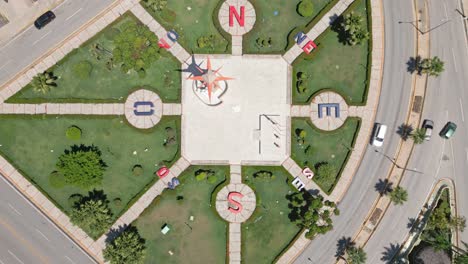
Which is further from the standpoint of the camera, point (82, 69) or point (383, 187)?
point (383, 187)

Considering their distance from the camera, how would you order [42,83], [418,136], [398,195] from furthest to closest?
[418,136], [398,195], [42,83]

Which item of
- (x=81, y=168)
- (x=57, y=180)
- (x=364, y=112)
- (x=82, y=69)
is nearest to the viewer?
(x=81, y=168)

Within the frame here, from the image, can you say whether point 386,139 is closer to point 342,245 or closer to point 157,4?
point 342,245

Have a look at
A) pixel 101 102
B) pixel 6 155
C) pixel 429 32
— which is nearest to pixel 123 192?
pixel 101 102

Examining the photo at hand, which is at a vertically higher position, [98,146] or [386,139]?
[386,139]

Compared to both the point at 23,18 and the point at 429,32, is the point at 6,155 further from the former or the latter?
the point at 429,32

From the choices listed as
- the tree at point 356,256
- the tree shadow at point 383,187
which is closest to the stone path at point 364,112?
the tree shadow at point 383,187

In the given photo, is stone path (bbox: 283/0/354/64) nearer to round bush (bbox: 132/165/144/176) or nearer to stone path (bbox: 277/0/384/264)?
stone path (bbox: 277/0/384/264)

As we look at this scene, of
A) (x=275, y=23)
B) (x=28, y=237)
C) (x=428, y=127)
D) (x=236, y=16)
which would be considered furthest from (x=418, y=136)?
(x=28, y=237)

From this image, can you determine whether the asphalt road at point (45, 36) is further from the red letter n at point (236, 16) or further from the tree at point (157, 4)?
the red letter n at point (236, 16)
